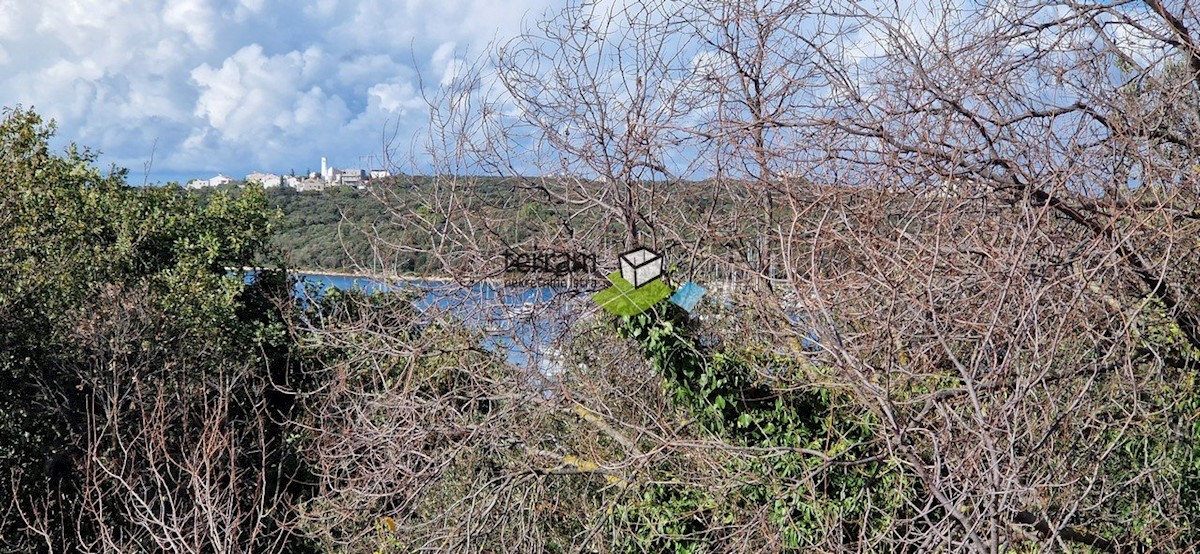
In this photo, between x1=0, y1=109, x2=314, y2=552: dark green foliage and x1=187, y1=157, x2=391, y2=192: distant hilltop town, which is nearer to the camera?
x1=187, y1=157, x2=391, y2=192: distant hilltop town

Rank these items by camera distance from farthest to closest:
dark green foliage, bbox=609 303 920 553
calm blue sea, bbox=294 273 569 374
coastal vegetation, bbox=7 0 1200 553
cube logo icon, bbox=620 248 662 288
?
calm blue sea, bbox=294 273 569 374
cube logo icon, bbox=620 248 662 288
dark green foliage, bbox=609 303 920 553
coastal vegetation, bbox=7 0 1200 553

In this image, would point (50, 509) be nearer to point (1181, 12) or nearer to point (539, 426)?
point (539, 426)

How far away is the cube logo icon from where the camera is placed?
5.89 metres

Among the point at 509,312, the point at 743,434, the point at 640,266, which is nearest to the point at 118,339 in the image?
the point at 509,312

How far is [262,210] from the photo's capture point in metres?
13.9

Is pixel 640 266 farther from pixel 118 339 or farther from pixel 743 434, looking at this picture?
pixel 118 339

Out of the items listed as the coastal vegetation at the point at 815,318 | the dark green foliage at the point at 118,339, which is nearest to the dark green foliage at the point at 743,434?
the coastal vegetation at the point at 815,318

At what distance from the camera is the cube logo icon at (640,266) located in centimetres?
589

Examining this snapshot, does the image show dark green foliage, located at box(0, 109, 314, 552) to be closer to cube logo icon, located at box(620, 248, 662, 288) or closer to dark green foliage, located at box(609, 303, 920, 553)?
dark green foliage, located at box(609, 303, 920, 553)

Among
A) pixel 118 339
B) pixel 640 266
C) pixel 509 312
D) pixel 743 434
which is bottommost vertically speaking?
pixel 743 434

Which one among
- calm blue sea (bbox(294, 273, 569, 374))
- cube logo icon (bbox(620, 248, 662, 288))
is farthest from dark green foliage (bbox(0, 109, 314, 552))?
cube logo icon (bbox(620, 248, 662, 288))

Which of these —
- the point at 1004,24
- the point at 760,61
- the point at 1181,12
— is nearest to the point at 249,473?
the point at 760,61

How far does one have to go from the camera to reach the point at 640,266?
5.93 metres

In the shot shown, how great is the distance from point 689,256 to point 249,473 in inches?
306
